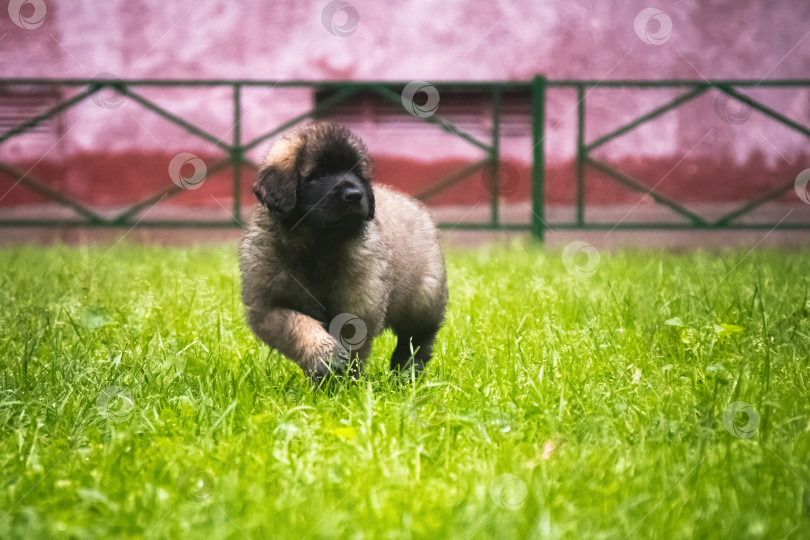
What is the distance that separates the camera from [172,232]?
9.14 m

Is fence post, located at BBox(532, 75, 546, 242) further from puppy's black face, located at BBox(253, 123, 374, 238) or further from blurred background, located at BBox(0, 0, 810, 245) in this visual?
puppy's black face, located at BBox(253, 123, 374, 238)

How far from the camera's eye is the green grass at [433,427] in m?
2.01

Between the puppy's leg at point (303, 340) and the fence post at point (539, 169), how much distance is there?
235 inches

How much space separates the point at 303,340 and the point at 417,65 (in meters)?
6.83

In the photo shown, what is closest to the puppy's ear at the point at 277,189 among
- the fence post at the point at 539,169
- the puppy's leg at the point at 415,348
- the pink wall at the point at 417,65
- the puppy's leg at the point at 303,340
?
the puppy's leg at the point at 303,340

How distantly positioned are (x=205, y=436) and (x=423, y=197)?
22.3 feet

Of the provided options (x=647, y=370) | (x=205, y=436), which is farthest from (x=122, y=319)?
(x=647, y=370)

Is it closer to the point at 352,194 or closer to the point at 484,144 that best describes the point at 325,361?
the point at 352,194

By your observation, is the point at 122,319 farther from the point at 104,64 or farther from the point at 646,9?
the point at 646,9

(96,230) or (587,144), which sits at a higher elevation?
(587,144)

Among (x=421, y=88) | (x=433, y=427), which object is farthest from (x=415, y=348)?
(x=421, y=88)

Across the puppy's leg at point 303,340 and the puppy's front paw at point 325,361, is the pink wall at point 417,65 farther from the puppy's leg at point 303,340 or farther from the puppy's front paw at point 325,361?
the puppy's front paw at point 325,361

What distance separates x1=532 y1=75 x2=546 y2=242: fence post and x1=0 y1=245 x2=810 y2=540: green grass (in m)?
4.40

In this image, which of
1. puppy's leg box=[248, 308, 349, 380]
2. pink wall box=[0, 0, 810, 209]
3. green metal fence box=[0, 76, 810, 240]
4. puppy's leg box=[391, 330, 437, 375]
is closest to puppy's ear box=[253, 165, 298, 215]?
puppy's leg box=[248, 308, 349, 380]
